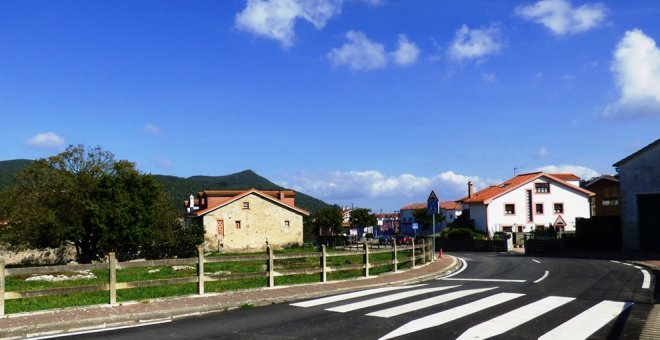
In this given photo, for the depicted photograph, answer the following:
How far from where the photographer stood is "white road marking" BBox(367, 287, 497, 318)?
971 cm

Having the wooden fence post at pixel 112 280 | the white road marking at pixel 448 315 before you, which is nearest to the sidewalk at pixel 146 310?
the wooden fence post at pixel 112 280

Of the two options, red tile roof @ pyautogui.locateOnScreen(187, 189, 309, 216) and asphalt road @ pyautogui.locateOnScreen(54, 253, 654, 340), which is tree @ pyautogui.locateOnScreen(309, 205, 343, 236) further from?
asphalt road @ pyautogui.locateOnScreen(54, 253, 654, 340)

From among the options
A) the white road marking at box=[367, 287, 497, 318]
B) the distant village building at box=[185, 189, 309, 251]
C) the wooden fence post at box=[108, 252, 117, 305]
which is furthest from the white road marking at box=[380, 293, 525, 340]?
the distant village building at box=[185, 189, 309, 251]

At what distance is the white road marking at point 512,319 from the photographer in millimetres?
7910

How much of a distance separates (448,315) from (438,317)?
1.04 ft

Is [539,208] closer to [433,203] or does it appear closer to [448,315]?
[433,203]

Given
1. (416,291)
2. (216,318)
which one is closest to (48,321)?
(216,318)

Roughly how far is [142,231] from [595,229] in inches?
1447

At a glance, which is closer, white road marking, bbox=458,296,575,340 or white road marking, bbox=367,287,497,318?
white road marking, bbox=458,296,575,340

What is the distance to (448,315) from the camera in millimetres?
9438

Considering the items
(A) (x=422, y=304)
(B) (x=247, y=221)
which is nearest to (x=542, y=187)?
(B) (x=247, y=221)

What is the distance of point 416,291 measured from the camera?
518 inches

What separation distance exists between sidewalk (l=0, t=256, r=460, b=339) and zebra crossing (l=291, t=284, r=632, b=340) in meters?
0.89

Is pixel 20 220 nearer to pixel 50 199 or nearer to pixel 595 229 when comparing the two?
pixel 50 199
